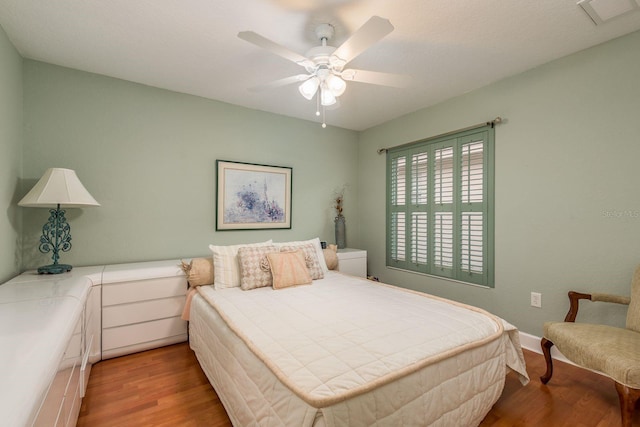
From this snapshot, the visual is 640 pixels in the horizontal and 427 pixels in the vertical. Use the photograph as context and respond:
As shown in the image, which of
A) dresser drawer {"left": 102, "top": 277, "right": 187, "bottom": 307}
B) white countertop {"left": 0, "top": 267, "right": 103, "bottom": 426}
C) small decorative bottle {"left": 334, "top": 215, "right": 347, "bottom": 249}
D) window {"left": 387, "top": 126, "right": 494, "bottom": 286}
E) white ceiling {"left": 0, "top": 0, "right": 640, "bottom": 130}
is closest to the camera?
white countertop {"left": 0, "top": 267, "right": 103, "bottom": 426}

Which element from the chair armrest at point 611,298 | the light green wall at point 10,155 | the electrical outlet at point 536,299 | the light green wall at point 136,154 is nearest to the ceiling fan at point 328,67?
the light green wall at point 136,154

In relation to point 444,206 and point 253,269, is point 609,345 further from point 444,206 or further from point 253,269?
point 253,269

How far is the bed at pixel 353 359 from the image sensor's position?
1133 mm

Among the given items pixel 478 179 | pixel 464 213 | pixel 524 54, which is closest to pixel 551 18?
pixel 524 54

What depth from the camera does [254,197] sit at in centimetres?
349

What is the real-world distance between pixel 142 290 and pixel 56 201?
91 centimetres

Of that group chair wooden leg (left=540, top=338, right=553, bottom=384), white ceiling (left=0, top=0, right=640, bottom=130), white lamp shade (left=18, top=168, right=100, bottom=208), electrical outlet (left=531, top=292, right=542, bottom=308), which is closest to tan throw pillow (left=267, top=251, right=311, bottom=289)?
white lamp shade (left=18, top=168, right=100, bottom=208)

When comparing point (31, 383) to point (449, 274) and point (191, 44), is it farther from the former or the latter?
point (449, 274)

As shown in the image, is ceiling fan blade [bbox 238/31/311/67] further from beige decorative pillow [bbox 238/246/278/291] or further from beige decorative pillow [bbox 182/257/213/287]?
beige decorative pillow [bbox 182/257/213/287]

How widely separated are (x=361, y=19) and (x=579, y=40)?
164 cm

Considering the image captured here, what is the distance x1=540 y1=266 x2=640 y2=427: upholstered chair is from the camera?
4.95 ft

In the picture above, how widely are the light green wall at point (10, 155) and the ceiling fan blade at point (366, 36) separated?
2.26 metres

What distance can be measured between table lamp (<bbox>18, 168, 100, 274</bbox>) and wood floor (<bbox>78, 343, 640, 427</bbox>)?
986 mm

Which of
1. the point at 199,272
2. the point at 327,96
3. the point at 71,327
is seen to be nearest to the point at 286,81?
the point at 327,96
